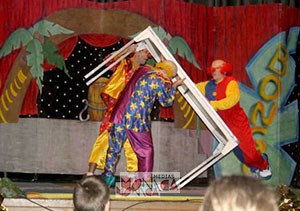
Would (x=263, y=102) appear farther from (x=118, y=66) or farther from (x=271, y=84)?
(x=118, y=66)

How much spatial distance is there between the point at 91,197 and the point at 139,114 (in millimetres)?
4929

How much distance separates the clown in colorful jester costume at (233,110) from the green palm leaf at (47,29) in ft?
6.14

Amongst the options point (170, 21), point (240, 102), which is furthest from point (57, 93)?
point (240, 102)

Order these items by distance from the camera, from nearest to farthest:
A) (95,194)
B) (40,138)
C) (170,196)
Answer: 1. (95,194)
2. (170,196)
3. (40,138)

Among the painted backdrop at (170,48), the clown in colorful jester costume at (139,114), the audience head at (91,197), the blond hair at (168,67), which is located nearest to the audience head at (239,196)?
the audience head at (91,197)

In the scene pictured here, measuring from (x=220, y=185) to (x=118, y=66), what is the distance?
20.3ft

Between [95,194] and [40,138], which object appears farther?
[40,138]

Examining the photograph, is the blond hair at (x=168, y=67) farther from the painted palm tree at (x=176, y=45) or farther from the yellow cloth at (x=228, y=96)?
the yellow cloth at (x=228, y=96)

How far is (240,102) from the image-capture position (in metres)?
8.07

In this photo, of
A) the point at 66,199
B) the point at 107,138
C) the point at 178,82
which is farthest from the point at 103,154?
the point at 178,82

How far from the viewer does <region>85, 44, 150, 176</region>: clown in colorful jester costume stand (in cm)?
752

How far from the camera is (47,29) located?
7730mm

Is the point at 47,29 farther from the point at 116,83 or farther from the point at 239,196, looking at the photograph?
the point at 239,196

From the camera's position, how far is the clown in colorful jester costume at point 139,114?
726 cm
